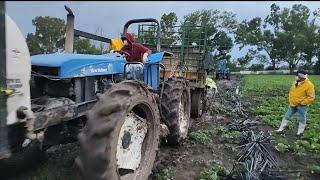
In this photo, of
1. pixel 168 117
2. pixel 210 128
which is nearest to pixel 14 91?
pixel 168 117

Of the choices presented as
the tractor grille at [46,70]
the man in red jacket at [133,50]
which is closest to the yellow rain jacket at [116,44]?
the man in red jacket at [133,50]

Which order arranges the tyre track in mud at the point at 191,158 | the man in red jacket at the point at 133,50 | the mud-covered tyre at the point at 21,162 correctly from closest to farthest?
the mud-covered tyre at the point at 21,162, the tyre track in mud at the point at 191,158, the man in red jacket at the point at 133,50

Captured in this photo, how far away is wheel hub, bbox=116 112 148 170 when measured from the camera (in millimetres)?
4922

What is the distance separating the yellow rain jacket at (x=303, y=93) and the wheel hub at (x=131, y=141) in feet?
20.3

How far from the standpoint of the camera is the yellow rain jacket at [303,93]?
1052 cm

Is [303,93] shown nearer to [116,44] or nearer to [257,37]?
[116,44]

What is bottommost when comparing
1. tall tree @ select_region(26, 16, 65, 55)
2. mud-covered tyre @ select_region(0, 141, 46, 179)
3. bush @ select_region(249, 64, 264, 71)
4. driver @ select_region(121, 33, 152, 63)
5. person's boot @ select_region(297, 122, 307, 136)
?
bush @ select_region(249, 64, 264, 71)

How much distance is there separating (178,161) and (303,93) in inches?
198

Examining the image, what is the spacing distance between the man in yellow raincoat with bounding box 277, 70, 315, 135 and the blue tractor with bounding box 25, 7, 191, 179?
5789 mm

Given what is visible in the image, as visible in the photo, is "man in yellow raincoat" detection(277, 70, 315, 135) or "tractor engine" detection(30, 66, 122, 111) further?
"man in yellow raincoat" detection(277, 70, 315, 135)

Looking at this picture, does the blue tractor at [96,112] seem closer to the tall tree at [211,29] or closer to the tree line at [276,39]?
the tall tree at [211,29]

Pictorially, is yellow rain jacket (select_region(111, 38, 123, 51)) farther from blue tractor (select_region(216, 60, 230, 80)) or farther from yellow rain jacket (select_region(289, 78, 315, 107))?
blue tractor (select_region(216, 60, 230, 80))

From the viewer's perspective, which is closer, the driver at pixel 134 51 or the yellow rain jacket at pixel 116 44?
the driver at pixel 134 51

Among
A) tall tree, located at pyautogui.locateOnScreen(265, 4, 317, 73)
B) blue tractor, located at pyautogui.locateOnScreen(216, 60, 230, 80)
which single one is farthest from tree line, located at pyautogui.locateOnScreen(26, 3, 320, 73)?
blue tractor, located at pyautogui.locateOnScreen(216, 60, 230, 80)
